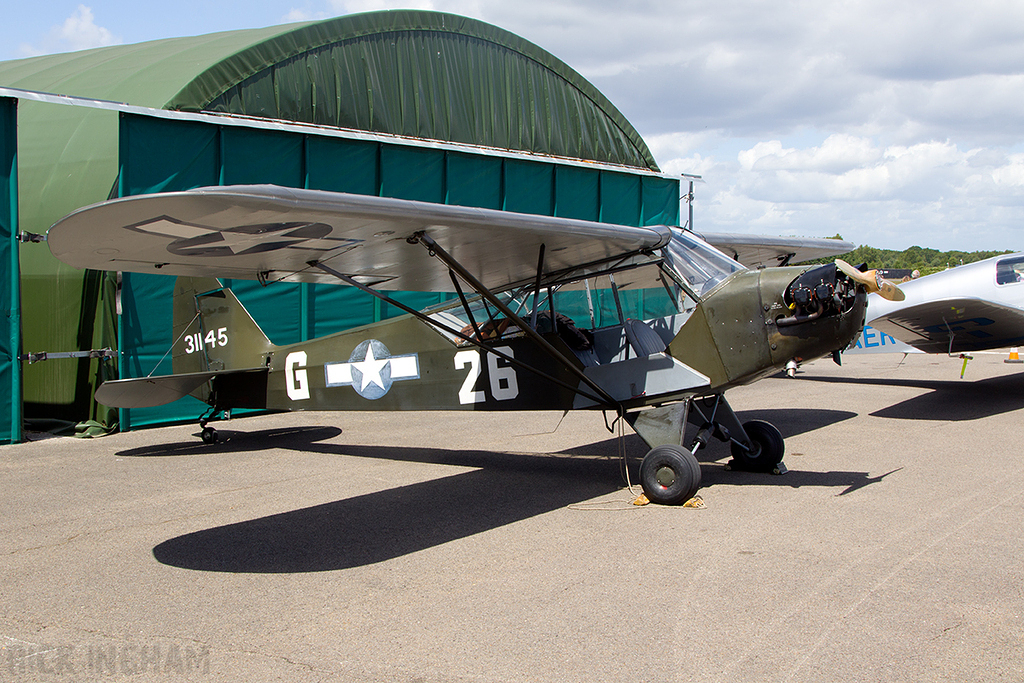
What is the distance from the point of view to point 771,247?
10.4 m

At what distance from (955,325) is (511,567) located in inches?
423

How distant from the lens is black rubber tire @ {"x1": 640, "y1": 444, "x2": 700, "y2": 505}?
234 inches

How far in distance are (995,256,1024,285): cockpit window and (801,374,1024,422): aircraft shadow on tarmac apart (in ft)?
6.17

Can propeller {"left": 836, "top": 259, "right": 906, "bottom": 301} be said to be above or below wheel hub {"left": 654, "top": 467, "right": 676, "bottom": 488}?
above

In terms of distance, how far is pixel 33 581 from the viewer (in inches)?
183

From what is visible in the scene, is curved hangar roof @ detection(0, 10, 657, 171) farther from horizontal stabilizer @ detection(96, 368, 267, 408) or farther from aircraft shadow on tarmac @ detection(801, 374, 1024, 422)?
aircraft shadow on tarmac @ detection(801, 374, 1024, 422)

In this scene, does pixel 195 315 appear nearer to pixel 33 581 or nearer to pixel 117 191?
pixel 117 191

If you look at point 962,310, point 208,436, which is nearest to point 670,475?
point 208,436

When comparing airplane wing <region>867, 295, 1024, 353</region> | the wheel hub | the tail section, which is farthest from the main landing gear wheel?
airplane wing <region>867, 295, 1024, 353</region>

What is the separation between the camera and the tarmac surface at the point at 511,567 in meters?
3.38

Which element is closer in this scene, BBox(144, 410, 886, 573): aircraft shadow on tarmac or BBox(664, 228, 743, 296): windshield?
BBox(144, 410, 886, 573): aircraft shadow on tarmac

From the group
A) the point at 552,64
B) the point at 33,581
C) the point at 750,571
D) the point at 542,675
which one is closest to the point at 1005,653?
the point at 750,571

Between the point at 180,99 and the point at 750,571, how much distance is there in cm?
1153

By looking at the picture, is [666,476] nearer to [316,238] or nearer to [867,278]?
[867,278]
